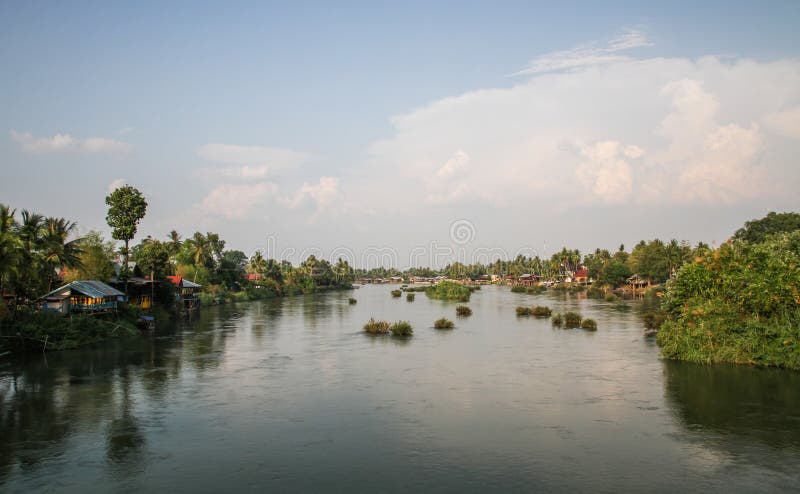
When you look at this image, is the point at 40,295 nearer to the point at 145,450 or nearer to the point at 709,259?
the point at 145,450

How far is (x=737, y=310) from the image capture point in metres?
30.5

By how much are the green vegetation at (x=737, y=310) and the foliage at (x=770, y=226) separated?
60.5m

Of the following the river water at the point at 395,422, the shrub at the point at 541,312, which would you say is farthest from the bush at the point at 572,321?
the river water at the point at 395,422

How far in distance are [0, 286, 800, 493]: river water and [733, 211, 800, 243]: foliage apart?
62786 millimetres

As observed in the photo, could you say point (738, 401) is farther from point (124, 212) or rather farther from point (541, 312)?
point (124, 212)

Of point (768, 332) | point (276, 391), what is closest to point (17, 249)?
point (276, 391)

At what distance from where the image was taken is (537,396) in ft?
83.4

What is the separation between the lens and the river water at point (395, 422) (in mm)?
16109

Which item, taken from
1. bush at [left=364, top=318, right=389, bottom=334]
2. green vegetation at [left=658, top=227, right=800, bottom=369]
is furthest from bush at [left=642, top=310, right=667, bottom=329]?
bush at [left=364, top=318, right=389, bottom=334]

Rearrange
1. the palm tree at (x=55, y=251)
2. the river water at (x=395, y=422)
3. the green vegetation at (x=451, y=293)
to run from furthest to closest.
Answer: the green vegetation at (x=451, y=293)
the palm tree at (x=55, y=251)
the river water at (x=395, y=422)

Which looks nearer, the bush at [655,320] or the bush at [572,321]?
the bush at [655,320]

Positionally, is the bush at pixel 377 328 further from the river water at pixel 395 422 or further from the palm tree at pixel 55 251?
the palm tree at pixel 55 251

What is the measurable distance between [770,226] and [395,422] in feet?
292

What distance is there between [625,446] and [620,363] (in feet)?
50.8
